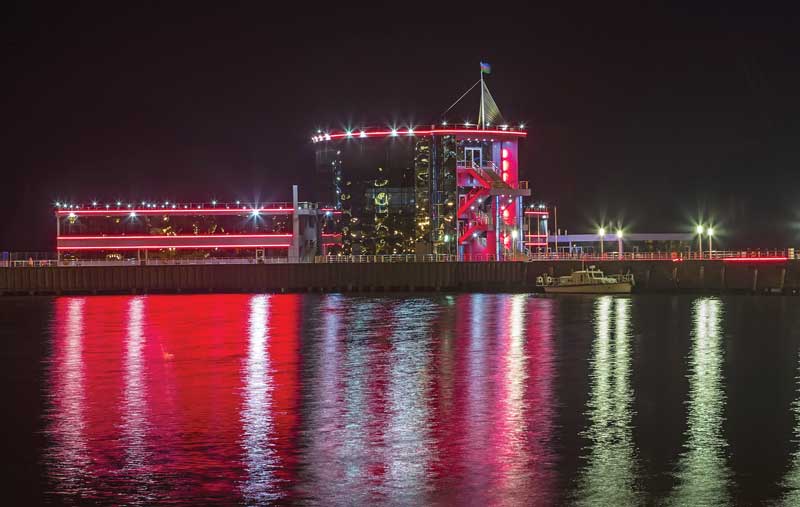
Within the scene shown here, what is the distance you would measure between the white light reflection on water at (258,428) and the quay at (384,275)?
49.7 metres

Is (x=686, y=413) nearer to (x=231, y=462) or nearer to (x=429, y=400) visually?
(x=429, y=400)

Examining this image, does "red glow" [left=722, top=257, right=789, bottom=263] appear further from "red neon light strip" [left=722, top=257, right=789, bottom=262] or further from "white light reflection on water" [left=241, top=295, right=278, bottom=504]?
"white light reflection on water" [left=241, top=295, right=278, bottom=504]

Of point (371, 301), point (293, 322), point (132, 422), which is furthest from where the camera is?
point (371, 301)

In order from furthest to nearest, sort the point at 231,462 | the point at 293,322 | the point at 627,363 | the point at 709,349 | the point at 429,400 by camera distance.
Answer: the point at 293,322 → the point at 709,349 → the point at 627,363 → the point at 429,400 → the point at 231,462

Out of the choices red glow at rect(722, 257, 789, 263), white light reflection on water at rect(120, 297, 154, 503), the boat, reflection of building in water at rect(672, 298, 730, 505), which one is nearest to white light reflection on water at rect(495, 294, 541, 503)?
reflection of building in water at rect(672, 298, 730, 505)

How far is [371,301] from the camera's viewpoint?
3356 inches

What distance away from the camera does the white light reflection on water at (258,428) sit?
21.1 m

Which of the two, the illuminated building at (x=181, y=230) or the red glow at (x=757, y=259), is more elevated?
the illuminated building at (x=181, y=230)

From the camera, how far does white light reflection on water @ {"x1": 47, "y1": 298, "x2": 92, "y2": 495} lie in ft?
72.7

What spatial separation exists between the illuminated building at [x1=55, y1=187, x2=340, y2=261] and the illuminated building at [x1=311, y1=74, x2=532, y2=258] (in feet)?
26.7

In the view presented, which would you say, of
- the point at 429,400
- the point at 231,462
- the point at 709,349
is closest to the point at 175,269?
the point at 709,349

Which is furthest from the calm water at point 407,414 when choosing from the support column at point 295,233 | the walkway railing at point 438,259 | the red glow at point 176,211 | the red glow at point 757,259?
the red glow at point 176,211

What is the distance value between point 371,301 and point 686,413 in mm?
57075

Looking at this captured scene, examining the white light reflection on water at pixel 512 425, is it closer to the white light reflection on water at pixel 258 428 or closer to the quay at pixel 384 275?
the white light reflection on water at pixel 258 428
